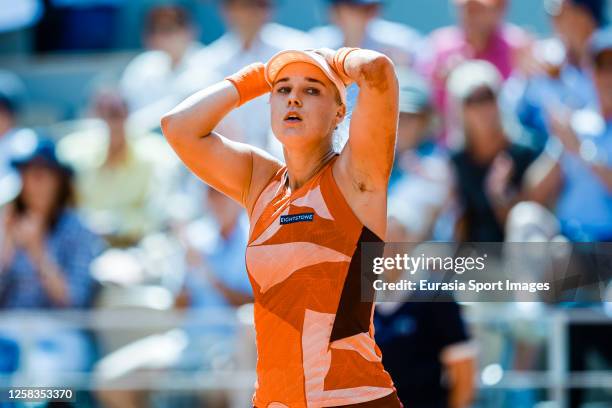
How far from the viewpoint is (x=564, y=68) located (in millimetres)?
6660

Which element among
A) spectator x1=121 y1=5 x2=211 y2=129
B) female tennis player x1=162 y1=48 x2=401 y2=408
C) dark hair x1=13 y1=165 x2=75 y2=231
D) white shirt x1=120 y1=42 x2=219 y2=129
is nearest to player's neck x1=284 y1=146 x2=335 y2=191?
female tennis player x1=162 y1=48 x2=401 y2=408

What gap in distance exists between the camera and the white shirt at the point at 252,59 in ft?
22.9

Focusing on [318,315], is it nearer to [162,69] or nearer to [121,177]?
[121,177]

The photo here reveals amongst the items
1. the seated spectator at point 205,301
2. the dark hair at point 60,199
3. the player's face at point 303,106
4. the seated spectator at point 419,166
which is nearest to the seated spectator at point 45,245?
the dark hair at point 60,199

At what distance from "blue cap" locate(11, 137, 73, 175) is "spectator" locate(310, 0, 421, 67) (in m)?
1.87

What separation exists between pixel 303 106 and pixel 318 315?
640 millimetres

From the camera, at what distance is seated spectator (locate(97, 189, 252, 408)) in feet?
19.1

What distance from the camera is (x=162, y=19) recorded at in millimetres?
8117

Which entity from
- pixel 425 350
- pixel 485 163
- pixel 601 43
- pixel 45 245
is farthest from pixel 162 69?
pixel 425 350

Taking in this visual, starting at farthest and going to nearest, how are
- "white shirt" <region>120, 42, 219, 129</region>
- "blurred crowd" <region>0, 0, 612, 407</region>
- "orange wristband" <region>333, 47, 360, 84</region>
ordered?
"white shirt" <region>120, 42, 219, 129</region>
"blurred crowd" <region>0, 0, 612, 407</region>
"orange wristband" <region>333, 47, 360, 84</region>

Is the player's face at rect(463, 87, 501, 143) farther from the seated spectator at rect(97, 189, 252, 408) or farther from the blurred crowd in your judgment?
the seated spectator at rect(97, 189, 252, 408)

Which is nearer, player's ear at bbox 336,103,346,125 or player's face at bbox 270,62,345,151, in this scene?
player's face at bbox 270,62,345,151

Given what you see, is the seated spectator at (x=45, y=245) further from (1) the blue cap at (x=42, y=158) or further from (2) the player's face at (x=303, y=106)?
(2) the player's face at (x=303, y=106)

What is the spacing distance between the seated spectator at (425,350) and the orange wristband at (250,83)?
187cm
